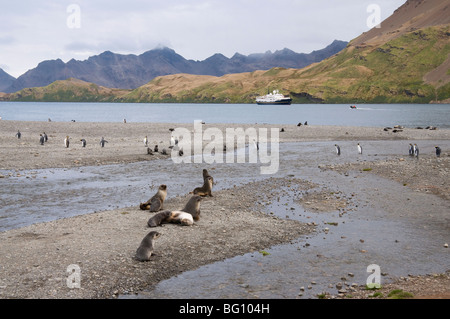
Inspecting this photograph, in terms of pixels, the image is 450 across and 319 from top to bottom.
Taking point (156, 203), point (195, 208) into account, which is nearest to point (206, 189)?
point (156, 203)

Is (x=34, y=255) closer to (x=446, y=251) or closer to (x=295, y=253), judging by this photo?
(x=295, y=253)

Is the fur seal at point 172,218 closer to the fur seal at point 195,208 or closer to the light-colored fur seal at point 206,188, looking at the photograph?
the fur seal at point 195,208

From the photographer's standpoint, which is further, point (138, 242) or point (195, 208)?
point (195, 208)

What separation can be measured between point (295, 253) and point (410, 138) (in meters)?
51.4

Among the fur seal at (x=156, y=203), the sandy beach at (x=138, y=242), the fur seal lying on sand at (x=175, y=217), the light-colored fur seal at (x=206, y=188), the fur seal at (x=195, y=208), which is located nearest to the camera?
the sandy beach at (x=138, y=242)

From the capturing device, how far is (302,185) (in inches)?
1045

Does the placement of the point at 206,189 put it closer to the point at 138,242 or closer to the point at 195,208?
the point at 195,208

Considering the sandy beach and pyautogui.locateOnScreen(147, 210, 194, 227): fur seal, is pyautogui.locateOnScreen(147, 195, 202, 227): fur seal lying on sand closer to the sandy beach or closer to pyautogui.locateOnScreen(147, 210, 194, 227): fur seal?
pyautogui.locateOnScreen(147, 210, 194, 227): fur seal

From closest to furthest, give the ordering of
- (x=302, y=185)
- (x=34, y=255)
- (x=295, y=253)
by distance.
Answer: (x=34, y=255) → (x=295, y=253) → (x=302, y=185)

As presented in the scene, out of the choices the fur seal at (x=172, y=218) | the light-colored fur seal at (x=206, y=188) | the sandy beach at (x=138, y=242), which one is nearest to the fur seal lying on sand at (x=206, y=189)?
the light-colored fur seal at (x=206, y=188)

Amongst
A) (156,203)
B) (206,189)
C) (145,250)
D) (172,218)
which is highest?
(206,189)

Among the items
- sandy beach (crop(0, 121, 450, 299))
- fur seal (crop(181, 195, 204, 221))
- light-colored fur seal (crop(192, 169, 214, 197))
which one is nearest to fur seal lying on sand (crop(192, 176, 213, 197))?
light-colored fur seal (crop(192, 169, 214, 197))
